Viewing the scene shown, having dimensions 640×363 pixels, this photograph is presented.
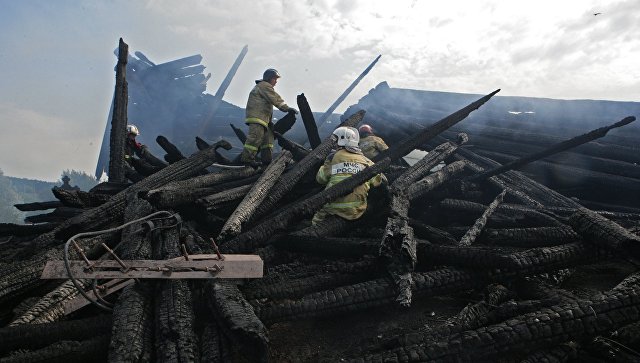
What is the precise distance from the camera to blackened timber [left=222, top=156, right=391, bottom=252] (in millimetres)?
4066

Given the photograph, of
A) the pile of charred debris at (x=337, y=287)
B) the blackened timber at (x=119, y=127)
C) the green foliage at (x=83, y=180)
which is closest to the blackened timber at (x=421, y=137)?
the pile of charred debris at (x=337, y=287)

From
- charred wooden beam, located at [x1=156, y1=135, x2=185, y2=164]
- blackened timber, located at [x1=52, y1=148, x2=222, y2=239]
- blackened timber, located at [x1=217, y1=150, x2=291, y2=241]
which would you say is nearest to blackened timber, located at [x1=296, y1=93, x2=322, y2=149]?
blackened timber, located at [x1=217, y1=150, x2=291, y2=241]

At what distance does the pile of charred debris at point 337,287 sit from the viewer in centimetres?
251

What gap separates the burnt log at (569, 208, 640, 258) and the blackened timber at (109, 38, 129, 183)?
28.1ft

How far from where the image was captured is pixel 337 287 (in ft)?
11.7

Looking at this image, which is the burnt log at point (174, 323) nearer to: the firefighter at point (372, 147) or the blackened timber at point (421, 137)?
the blackened timber at point (421, 137)

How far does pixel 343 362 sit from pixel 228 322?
91 cm

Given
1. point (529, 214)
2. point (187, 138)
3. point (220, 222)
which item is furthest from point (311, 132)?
point (187, 138)

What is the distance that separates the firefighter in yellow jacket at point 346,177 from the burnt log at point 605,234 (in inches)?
99.5

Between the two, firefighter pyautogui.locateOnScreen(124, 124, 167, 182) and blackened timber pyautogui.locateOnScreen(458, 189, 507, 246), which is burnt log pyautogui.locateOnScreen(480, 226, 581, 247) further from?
firefighter pyautogui.locateOnScreen(124, 124, 167, 182)

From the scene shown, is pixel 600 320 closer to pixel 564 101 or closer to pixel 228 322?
pixel 228 322

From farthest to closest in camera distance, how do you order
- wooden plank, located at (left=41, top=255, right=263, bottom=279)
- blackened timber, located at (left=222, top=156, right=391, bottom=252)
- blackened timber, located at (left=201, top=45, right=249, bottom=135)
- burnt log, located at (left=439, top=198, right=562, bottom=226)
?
1. blackened timber, located at (left=201, top=45, right=249, bottom=135)
2. burnt log, located at (left=439, top=198, right=562, bottom=226)
3. blackened timber, located at (left=222, top=156, right=391, bottom=252)
4. wooden plank, located at (left=41, top=255, right=263, bottom=279)

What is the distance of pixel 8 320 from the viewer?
123 inches

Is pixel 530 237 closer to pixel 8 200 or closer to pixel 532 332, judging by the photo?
pixel 532 332
